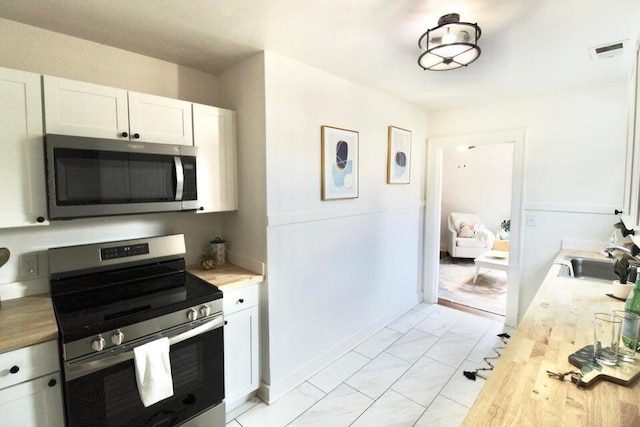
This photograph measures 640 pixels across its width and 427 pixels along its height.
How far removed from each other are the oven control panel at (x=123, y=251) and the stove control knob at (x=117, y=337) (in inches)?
23.5

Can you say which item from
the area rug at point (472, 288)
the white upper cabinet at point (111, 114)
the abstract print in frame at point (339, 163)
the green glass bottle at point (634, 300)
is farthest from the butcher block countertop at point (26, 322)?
the area rug at point (472, 288)

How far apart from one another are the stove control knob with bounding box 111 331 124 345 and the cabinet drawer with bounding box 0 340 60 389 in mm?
218

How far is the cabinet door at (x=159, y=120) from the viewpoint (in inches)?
72.6

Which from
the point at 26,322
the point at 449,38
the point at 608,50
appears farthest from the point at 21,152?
the point at 608,50

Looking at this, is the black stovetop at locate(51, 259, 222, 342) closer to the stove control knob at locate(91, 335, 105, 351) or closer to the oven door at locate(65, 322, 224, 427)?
the stove control knob at locate(91, 335, 105, 351)

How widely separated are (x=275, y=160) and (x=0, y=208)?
4.66 ft

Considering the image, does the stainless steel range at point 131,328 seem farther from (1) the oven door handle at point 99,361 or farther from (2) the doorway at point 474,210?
(2) the doorway at point 474,210

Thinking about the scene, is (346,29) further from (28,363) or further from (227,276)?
(28,363)

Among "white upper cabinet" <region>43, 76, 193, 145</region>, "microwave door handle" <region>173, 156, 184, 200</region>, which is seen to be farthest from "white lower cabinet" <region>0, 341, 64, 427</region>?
"white upper cabinet" <region>43, 76, 193, 145</region>

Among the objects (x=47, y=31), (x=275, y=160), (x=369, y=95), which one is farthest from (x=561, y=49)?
(x=47, y=31)

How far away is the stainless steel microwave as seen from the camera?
1588mm

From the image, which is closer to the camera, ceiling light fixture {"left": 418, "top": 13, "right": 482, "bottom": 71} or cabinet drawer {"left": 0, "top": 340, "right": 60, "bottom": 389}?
cabinet drawer {"left": 0, "top": 340, "right": 60, "bottom": 389}

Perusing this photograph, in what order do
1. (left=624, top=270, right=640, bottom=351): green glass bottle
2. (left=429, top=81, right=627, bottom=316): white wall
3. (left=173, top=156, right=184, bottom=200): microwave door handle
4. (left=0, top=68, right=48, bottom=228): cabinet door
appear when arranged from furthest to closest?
(left=429, top=81, right=627, bottom=316): white wall < (left=173, top=156, right=184, bottom=200): microwave door handle < (left=0, top=68, right=48, bottom=228): cabinet door < (left=624, top=270, right=640, bottom=351): green glass bottle

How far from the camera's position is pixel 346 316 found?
286cm
